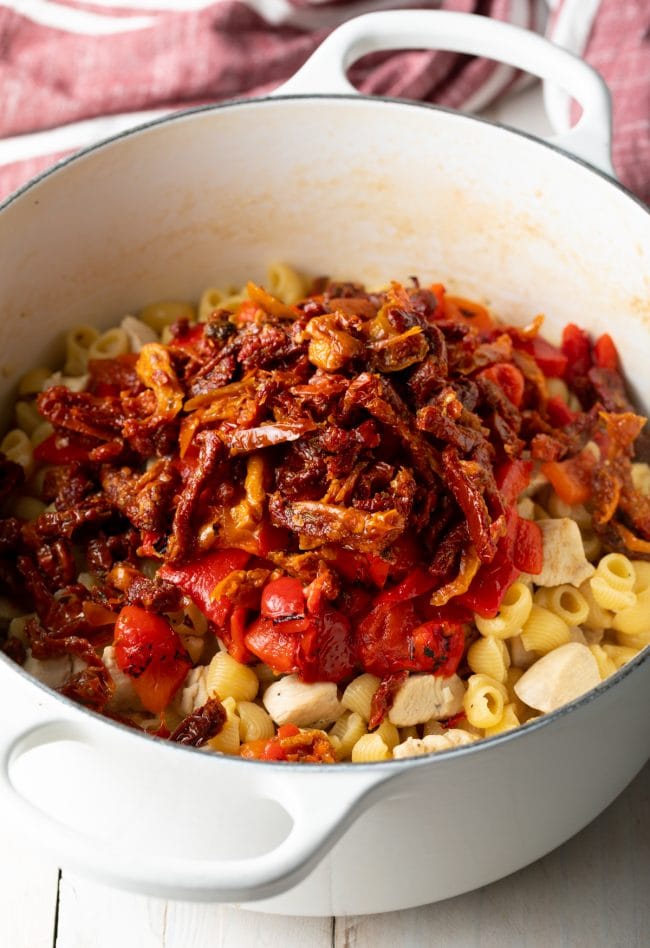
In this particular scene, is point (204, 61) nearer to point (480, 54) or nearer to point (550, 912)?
point (480, 54)

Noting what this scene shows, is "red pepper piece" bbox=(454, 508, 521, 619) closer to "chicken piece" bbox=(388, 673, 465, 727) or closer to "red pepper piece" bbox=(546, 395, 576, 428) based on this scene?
"chicken piece" bbox=(388, 673, 465, 727)

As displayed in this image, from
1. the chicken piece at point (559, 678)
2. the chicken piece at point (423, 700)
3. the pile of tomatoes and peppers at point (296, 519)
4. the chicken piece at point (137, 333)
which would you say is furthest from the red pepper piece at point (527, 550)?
the chicken piece at point (137, 333)

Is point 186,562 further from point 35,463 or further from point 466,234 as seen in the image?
point 466,234

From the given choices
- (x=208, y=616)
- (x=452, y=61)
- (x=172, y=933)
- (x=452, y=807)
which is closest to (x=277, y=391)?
(x=208, y=616)

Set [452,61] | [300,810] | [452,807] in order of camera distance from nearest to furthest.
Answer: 1. [300,810]
2. [452,807]
3. [452,61]

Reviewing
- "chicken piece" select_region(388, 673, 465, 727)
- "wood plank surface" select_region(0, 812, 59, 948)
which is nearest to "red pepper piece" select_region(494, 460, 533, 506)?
"chicken piece" select_region(388, 673, 465, 727)

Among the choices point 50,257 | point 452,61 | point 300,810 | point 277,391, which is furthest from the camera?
point 452,61
